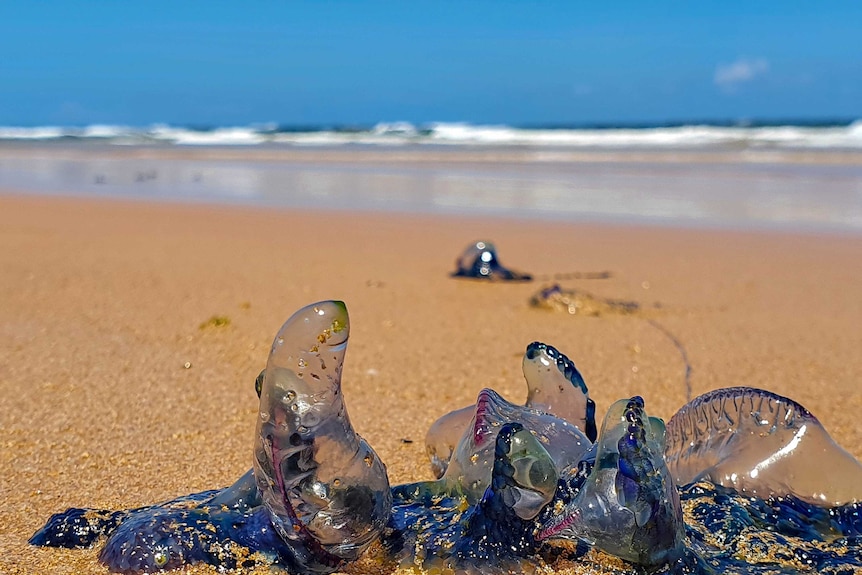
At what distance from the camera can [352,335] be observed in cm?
349

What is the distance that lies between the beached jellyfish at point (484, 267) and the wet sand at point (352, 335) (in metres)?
0.13

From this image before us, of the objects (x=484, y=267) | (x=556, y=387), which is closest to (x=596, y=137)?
(x=484, y=267)

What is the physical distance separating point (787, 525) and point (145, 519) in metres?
1.19

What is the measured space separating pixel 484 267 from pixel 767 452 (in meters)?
2.98

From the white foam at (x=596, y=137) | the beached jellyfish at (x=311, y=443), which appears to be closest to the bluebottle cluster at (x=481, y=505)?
the beached jellyfish at (x=311, y=443)

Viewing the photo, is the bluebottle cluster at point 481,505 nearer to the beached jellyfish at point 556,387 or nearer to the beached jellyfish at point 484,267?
the beached jellyfish at point 556,387

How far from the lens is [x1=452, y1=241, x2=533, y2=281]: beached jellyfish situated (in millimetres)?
4719

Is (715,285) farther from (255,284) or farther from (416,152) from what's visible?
(416,152)

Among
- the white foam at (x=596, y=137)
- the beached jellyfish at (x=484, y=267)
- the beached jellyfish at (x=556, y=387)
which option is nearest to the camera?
the beached jellyfish at (x=556, y=387)

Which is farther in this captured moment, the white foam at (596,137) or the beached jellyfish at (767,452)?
the white foam at (596,137)

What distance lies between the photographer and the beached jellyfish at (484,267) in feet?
15.5

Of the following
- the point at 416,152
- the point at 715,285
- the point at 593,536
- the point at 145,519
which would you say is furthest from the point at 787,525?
the point at 416,152

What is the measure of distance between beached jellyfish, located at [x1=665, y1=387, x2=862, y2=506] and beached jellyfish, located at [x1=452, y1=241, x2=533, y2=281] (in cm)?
284

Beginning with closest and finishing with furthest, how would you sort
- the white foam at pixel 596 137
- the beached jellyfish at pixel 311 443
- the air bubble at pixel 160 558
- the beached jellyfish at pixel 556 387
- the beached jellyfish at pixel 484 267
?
the beached jellyfish at pixel 311 443 < the air bubble at pixel 160 558 < the beached jellyfish at pixel 556 387 < the beached jellyfish at pixel 484 267 < the white foam at pixel 596 137
